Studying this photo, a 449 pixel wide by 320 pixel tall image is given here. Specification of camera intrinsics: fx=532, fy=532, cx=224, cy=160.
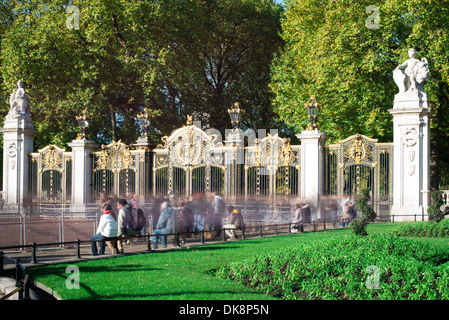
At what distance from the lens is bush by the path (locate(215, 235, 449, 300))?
21.1 ft

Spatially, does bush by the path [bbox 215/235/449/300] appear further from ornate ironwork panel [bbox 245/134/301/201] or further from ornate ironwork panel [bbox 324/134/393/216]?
ornate ironwork panel [bbox 245/134/301/201]

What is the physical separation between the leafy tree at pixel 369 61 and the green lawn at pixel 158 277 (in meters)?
10.5

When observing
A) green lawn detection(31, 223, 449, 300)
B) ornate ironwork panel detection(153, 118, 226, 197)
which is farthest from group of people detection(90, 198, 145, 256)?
ornate ironwork panel detection(153, 118, 226, 197)

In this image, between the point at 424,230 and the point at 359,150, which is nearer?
the point at 424,230

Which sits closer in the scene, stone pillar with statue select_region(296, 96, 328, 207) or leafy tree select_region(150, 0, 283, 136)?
stone pillar with statue select_region(296, 96, 328, 207)

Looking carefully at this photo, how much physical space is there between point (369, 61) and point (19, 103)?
13.7 m

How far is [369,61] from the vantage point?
2006 centimetres

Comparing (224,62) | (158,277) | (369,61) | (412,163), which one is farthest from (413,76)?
(224,62)

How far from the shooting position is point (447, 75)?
19.1 m

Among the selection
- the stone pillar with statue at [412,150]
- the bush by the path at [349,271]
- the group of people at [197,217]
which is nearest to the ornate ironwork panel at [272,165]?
the group of people at [197,217]

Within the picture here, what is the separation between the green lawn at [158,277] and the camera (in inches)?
267

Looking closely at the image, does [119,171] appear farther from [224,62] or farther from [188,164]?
[224,62]

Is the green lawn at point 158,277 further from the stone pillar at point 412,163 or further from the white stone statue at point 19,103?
the white stone statue at point 19,103

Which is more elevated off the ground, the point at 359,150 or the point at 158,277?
the point at 359,150
